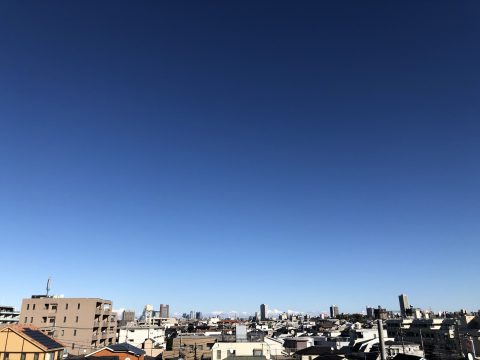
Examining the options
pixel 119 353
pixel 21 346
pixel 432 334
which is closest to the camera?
pixel 21 346

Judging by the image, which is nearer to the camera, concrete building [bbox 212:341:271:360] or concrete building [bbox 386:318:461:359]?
concrete building [bbox 212:341:271:360]

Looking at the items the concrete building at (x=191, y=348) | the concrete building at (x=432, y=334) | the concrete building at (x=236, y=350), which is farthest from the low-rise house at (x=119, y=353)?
the concrete building at (x=432, y=334)

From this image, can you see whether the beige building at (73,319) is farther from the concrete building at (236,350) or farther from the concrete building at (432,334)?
the concrete building at (432,334)

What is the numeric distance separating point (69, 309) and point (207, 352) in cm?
3750

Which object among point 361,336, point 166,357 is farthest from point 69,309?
point 361,336

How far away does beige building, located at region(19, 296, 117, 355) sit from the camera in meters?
84.2

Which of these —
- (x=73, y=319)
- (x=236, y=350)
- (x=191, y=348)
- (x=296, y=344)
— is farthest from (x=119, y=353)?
(x=73, y=319)

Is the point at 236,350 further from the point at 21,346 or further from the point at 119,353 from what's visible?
the point at 21,346

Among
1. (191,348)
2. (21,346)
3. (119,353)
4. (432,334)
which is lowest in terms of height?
(191,348)

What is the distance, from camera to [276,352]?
63125 millimetres

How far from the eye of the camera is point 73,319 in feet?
283

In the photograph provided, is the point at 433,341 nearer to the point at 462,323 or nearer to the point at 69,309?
the point at 462,323

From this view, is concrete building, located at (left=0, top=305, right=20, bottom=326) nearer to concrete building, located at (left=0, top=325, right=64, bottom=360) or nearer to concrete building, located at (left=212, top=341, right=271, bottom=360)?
concrete building, located at (left=212, top=341, right=271, bottom=360)

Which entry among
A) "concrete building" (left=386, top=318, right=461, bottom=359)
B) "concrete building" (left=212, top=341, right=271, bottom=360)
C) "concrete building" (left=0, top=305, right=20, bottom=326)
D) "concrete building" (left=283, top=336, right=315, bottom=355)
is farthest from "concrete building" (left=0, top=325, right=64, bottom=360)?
"concrete building" (left=0, top=305, right=20, bottom=326)
